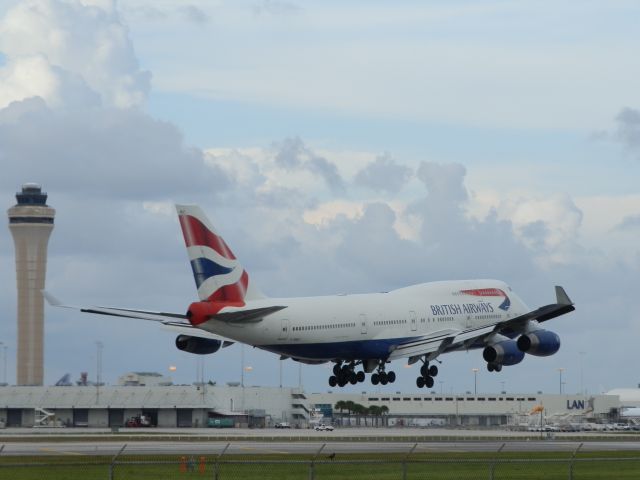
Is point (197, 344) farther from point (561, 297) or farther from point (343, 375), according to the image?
point (561, 297)

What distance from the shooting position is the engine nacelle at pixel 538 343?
84.9 metres

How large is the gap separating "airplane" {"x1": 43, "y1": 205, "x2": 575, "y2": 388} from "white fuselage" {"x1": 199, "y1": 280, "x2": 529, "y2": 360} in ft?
0.21

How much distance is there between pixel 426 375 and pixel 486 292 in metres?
8.07

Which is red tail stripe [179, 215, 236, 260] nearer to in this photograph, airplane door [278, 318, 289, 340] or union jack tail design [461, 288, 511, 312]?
airplane door [278, 318, 289, 340]

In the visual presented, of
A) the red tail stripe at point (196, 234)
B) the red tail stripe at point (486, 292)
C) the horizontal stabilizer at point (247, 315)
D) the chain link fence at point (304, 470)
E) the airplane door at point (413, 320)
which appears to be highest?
the red tail stripe at point (196, 234)

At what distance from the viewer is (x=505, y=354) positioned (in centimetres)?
8588

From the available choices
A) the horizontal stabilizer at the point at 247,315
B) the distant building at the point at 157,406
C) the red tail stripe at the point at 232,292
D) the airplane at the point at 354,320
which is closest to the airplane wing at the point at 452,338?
the airplane at the point at 354,320

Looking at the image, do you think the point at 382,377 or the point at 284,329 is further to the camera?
the point at 382,377

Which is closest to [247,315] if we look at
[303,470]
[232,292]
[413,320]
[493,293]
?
[232,292]

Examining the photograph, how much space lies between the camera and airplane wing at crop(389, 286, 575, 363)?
83938mm

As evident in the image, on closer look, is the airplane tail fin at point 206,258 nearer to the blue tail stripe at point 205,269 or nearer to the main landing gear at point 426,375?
the blue tail stripe at point 205,269

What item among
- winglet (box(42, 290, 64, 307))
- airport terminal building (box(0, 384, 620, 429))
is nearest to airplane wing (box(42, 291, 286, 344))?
winglet (box(42, 290, 64, 307))

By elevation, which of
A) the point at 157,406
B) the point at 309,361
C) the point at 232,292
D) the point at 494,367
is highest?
the point at 157,406

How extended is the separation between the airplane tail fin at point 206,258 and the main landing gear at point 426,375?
50.9 feet
